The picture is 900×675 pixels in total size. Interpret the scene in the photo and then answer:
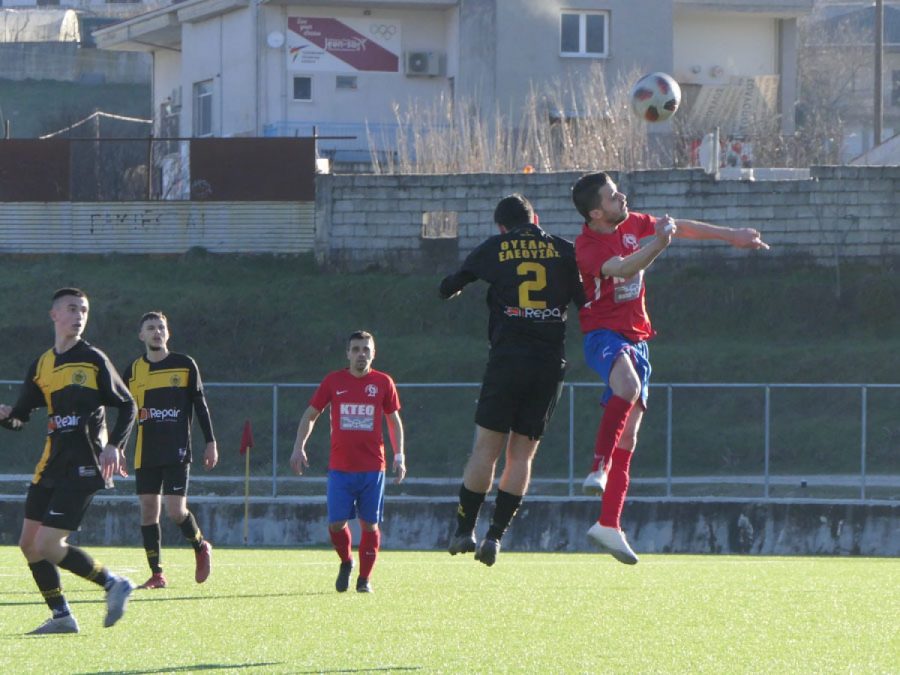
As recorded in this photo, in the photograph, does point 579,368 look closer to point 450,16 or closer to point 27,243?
point 27,243

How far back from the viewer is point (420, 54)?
134 feet

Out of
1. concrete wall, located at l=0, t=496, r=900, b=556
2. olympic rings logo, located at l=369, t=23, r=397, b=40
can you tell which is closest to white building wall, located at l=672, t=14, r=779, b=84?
olympic rings logo, located at l=369, t=23, r=397, b=40

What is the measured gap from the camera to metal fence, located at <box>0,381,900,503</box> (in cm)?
2231

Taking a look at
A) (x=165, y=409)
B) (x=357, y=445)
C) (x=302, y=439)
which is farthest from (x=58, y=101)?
(x=357, y=445)

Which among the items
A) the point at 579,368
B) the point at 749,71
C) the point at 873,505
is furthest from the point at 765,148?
the point at 873,505

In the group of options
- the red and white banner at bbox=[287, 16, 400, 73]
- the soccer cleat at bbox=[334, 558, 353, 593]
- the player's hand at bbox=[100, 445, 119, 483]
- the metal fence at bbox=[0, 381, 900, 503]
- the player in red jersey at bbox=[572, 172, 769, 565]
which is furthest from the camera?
the red and white banner at bbox=[287, 16, 400, 73]

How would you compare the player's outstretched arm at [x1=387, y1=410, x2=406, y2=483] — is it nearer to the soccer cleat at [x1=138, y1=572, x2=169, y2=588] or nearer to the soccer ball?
the soccer cleat at [x1=138, y1=572, x2=169, y2=588]

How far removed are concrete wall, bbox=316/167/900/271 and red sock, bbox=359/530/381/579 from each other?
17.9 metres

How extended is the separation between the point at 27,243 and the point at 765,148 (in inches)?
756

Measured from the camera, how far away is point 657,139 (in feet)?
132

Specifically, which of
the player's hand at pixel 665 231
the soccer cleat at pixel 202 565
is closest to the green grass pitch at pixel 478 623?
the soccer cleat at pixel 202 565

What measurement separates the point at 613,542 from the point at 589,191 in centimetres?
198

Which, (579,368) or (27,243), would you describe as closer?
(579,368)

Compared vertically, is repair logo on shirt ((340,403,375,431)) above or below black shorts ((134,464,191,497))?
above
